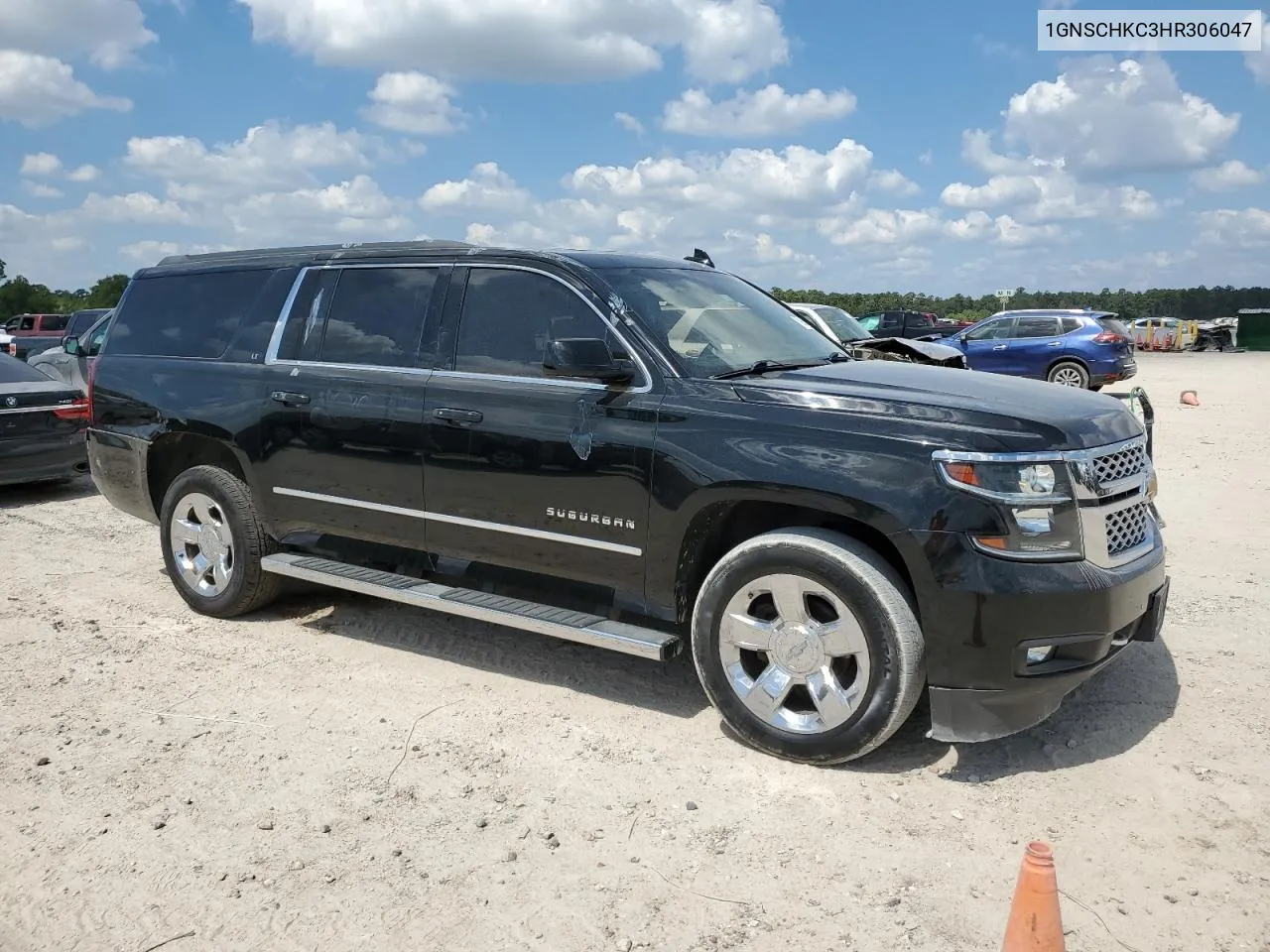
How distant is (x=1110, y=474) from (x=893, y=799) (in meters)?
1.44

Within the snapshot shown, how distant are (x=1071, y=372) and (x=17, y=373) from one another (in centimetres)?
1745

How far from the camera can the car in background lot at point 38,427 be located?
370 inches

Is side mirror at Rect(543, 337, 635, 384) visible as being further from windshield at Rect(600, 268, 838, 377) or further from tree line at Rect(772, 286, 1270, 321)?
tree line at Rect(772, 286, 1270, 321)

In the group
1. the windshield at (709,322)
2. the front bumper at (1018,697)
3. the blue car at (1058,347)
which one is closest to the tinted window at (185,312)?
the windshield at (709,322)

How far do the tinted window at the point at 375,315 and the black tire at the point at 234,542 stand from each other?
93cm

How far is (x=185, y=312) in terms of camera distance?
6.02 meters

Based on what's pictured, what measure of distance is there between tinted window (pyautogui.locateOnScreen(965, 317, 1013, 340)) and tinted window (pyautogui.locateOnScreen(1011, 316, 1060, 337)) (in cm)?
21

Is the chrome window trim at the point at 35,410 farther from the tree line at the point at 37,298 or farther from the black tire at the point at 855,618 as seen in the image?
the tree line at the point at 37,298

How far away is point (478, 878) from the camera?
3189 mm

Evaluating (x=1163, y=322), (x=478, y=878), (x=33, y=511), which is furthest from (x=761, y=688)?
(x=1163, y=322)

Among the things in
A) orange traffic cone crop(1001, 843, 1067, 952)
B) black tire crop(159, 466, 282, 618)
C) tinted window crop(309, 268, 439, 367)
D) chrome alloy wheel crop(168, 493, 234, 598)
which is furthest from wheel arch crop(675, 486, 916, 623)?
chrome alloy wheel crop(168, 493, 234, 598)

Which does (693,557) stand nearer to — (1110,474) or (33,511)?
(1110,474)

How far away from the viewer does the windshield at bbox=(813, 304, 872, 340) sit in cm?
1373

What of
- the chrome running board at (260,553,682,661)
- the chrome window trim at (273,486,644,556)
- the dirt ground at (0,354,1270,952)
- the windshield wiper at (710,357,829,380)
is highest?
the windshield wiper at (710,357,829,380)
